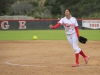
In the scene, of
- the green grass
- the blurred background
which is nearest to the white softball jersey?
the green grass

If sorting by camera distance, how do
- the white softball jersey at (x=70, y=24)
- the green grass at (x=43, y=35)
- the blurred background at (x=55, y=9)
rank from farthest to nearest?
the blurred background at (x=55, y=9) < the green grass at (x=43, y=35) < the white softball jersey at (x=70, y=24)

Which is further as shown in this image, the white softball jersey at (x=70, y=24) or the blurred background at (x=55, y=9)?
the blurred background at (x=55, y=9)

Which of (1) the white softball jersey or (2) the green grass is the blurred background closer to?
(2) the green grass

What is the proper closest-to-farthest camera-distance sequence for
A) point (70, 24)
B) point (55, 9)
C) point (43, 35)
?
1. point (70, 24)
2. point (43, 35)
3. point (55, 9)

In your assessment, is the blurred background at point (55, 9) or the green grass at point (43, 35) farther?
the blurred background at point (55, 9)

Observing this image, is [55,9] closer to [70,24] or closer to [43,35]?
[43,35]

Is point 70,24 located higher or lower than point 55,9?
higher

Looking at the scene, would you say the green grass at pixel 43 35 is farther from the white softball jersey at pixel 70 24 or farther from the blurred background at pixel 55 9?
the blurred background at pixel 55 9

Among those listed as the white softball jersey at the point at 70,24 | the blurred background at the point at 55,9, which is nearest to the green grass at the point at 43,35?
the white softball jersey at the point at 70,24

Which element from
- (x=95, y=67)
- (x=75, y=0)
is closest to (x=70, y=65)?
(x=95, y=67)

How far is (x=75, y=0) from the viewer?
73.1 metres

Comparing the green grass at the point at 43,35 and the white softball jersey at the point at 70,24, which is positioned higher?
the white softball jersey at the point at 70,24

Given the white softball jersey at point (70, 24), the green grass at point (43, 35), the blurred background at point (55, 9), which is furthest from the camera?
the blurred background at point (55, 9)

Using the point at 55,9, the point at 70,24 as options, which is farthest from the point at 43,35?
the point at 55,9
